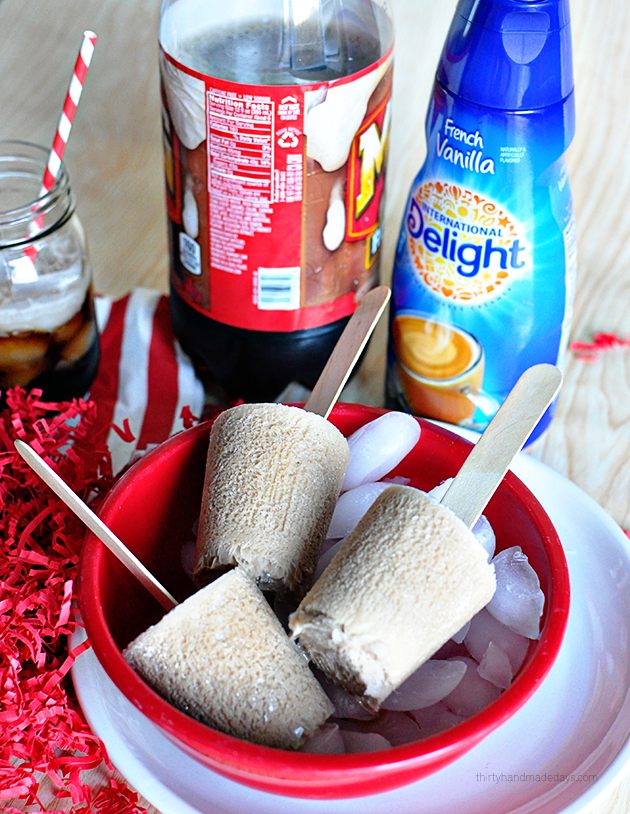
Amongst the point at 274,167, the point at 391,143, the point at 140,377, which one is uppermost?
the point at 274,167

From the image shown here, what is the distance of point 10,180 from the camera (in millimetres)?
746

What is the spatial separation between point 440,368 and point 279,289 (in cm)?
13

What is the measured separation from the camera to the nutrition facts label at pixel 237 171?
0.59 metres

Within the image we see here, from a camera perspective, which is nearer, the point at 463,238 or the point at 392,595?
the point at 392,595

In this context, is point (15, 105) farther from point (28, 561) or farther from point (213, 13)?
point (28, 561)

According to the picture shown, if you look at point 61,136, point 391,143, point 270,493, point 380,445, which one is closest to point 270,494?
point 270,493

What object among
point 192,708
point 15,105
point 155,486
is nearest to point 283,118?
point 155,486

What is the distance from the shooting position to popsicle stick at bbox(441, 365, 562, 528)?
0.47 m

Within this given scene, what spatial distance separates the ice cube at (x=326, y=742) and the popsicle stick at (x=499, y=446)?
124 millimetres

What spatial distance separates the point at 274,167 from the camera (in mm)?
608

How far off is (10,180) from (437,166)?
366 millimetres

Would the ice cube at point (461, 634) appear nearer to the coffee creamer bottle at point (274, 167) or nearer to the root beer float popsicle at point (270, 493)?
the root beer float popsicle at point (270, 493)

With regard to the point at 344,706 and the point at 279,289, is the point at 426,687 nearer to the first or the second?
the point at 344,706

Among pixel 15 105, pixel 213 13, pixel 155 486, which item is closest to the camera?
pixel 155 486
